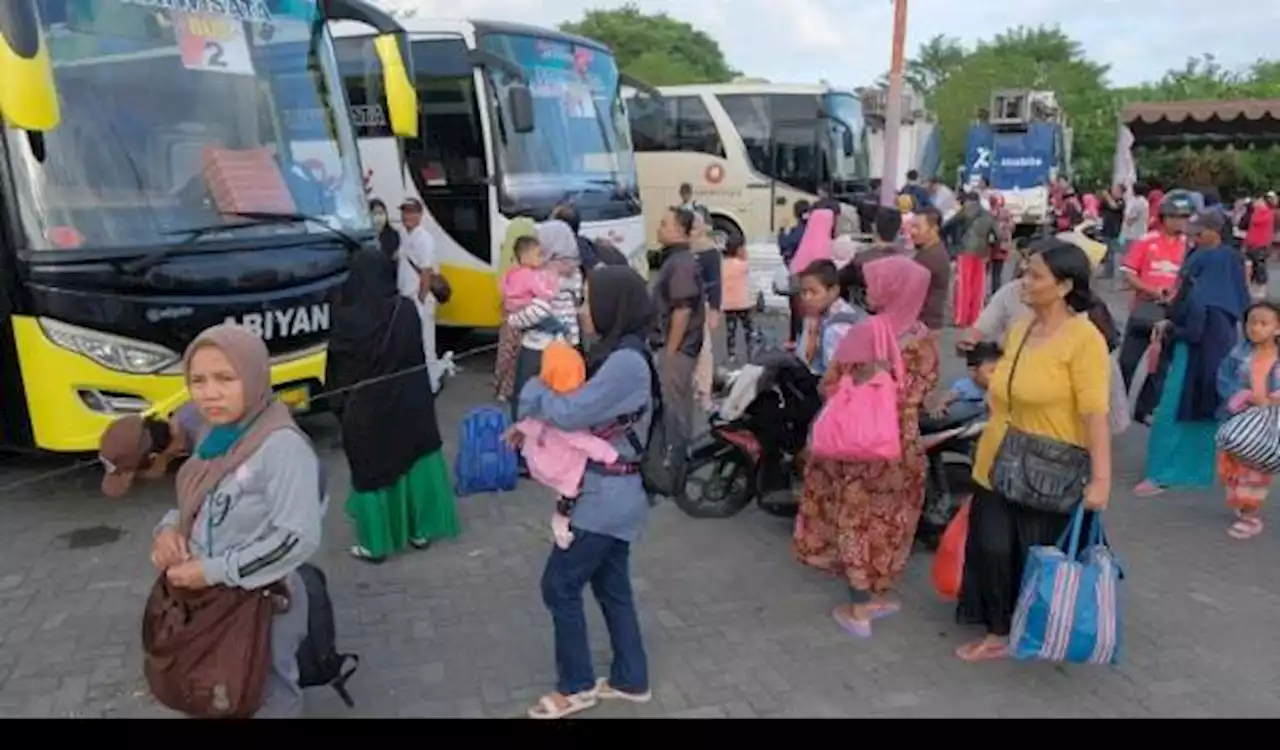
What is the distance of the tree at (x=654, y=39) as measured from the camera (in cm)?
4872

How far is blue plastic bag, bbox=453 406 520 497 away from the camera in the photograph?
5.93 meters

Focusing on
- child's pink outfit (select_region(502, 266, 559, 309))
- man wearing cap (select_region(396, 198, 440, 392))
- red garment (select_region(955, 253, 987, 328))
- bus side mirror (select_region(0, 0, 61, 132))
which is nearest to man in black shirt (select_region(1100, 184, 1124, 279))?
red garment (select_region(955, 253, 987, 328))

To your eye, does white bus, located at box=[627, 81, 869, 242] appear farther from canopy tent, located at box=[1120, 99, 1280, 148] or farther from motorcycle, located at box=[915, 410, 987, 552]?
motorcycle, located at box=[915, 410, 987, 552]

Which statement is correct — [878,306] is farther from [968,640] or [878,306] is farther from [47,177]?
[47,177]

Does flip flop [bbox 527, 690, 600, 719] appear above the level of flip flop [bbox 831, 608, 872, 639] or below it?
above

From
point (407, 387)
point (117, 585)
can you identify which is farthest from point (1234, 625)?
point (117, 585)

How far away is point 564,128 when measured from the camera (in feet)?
32.7

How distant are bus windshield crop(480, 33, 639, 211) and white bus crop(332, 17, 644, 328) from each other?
13mm

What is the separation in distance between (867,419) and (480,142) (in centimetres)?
602

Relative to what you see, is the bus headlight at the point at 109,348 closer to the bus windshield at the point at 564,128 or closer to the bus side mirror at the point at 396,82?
the bus side mirror at the point at 396,82

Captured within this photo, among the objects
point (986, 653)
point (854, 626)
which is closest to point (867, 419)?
point (854, 626)

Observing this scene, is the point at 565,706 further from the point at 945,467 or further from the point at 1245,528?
the point at 1245,528

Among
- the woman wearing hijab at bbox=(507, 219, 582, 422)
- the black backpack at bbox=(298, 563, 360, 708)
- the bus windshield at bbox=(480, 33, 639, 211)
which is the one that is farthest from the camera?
the bus windshield at bbox=(480, 33, 639, 211)

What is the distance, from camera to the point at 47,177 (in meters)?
4.89
